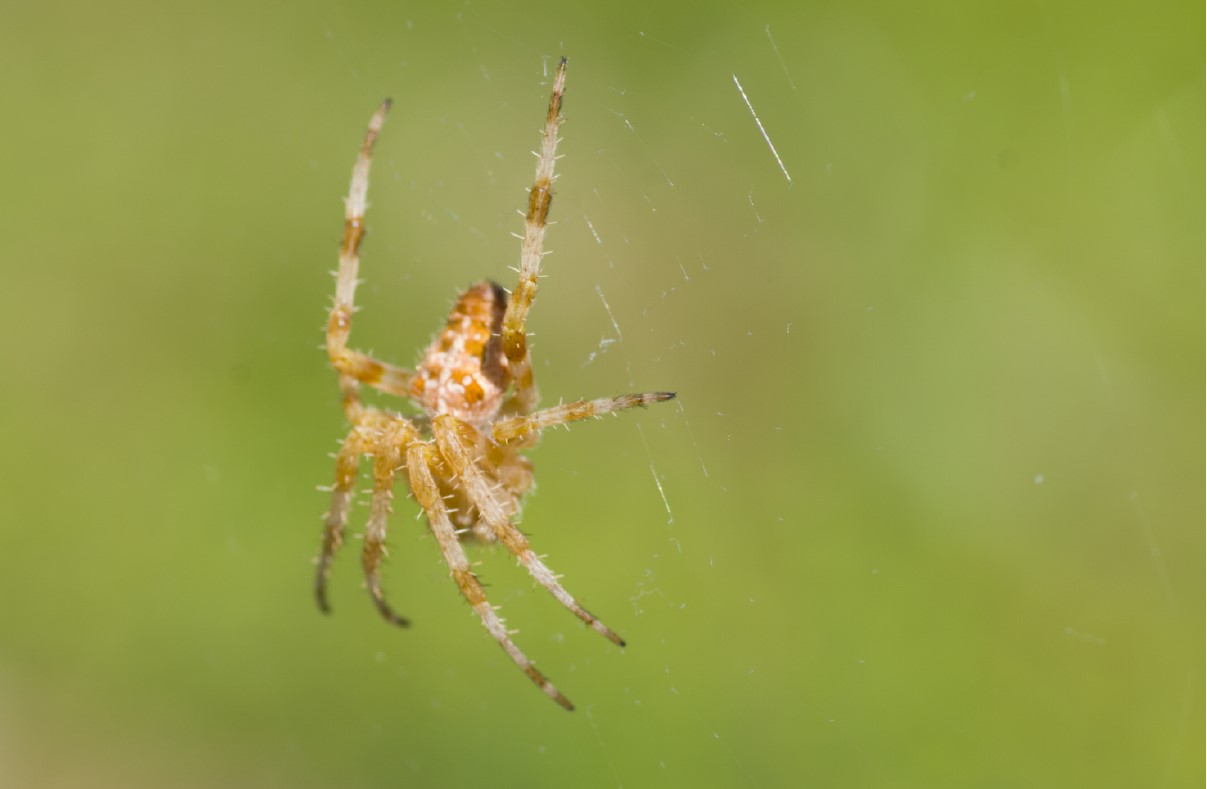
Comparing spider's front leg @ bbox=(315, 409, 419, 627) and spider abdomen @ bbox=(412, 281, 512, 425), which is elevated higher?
spider abdomen @ bbox=(412, 281, 512, 425)

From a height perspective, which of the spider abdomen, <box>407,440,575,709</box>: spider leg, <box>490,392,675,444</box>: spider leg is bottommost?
<box>407,440,575,709</box>: spider leg

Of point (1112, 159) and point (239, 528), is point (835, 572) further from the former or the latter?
point (239, 528)

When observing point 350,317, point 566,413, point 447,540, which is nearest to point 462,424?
point 447,540

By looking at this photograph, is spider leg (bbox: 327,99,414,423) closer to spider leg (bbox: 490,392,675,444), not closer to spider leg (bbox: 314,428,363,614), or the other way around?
spider leg (bbox: 314,428,363,614)

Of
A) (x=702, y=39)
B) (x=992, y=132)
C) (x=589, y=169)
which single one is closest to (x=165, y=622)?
(x=589, y=169)

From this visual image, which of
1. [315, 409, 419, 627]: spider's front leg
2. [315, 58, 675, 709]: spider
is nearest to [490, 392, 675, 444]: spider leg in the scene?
[315, 58, 675, 709]: spider

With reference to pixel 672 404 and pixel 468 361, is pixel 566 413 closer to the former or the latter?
pixel 468 361

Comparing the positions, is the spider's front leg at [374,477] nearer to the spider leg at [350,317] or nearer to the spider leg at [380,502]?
the spider leg at [380,502]

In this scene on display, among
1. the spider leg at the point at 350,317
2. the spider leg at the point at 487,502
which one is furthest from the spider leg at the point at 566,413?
the spider leg at the point at 350,317
